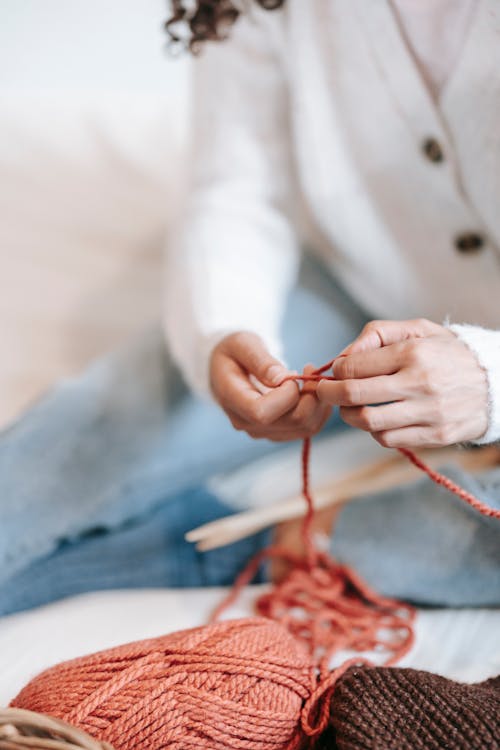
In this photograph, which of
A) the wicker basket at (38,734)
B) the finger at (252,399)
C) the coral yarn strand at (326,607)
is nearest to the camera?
the wicker basket at (38,734)

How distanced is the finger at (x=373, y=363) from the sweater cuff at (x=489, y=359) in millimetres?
63

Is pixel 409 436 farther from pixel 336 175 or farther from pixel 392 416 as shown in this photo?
pixel 336 175

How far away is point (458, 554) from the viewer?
0.67 m

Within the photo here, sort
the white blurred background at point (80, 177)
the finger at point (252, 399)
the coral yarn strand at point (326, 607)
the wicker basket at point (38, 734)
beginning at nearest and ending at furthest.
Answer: the wicker basket at point (38, 734) → the finger at point (252, 399) → the coral yarn strand at point (326, 607) → the white blurred background at point (80, 177)

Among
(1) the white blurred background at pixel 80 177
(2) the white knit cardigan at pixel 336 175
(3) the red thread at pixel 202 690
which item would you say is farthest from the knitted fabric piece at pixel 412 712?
(1) the white blurred background at pixel 80 177

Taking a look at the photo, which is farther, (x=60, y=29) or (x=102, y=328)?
(x=60, y=29)

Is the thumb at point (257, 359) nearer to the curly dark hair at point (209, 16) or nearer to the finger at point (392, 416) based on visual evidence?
the finger at point (392, 416)

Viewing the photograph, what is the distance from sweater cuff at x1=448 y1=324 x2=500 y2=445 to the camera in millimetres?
495

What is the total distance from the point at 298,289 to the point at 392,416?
0.47m

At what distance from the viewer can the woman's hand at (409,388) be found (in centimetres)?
47

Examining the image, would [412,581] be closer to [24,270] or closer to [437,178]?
[437,178]

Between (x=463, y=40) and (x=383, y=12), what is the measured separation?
3.4 inches

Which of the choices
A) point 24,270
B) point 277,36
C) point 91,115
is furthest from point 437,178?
point 91,115

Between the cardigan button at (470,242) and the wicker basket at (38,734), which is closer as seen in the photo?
the wicker basket at (38,734)
